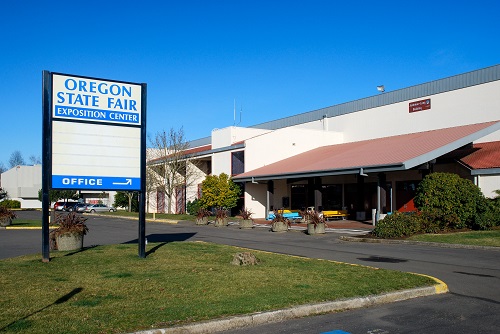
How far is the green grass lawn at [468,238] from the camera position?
1775cm

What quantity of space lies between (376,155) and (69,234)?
1905cm

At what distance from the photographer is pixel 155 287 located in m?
9.36

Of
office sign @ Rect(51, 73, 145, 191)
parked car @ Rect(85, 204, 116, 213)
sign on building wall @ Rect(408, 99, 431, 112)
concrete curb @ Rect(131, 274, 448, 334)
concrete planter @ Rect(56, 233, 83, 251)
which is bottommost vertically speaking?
parked car @ Rect(85, 204, 116, 213)

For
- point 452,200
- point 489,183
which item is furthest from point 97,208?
point 452,200

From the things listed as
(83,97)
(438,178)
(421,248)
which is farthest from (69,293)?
(438,178)

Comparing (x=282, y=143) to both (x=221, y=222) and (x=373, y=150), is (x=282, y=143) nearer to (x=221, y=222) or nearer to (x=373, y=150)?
(x=373, y=150)

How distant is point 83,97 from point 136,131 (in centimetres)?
167

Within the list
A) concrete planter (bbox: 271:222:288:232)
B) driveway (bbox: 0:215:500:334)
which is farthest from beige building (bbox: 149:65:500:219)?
driveway (bbox: 0:215:500:334)

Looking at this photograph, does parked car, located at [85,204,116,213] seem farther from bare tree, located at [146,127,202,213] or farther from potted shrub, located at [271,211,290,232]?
potted shrub, located at [271,211,290,232]

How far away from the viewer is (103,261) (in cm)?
1255

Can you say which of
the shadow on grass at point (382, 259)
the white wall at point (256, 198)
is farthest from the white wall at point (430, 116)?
the shadow on grass at point (382, 259)

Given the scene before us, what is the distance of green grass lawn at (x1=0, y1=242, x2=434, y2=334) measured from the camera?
7.19 m

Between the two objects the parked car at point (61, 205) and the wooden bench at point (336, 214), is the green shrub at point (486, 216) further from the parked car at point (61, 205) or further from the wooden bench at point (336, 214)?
the parked car at point (61, 205)

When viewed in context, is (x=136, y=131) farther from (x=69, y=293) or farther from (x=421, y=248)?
(x=421, y=248)
